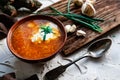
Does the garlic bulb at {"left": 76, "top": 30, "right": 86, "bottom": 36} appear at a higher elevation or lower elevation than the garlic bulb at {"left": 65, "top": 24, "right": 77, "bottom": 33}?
lower

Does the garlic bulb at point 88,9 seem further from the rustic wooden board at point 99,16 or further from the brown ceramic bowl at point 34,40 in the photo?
the brown ceramic bowl at point 34,40

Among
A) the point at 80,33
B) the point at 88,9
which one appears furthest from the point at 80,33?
the point at 88,9

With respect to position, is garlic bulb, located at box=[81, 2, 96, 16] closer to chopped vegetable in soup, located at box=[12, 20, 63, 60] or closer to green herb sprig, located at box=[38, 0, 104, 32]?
green herb sprig, located at box=[38, 0, 104, 32]

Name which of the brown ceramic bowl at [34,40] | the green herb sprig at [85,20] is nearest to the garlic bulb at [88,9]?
the green herb sprig at [85,20]

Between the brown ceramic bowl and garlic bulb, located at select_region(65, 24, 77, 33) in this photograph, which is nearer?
the brown ceramic bowl

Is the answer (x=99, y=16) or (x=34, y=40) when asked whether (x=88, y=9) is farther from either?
(x=34, y=40)

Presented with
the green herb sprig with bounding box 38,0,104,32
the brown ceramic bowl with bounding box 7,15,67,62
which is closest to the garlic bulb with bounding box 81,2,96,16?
the green herb sprig with bounding box 38,0,104,32

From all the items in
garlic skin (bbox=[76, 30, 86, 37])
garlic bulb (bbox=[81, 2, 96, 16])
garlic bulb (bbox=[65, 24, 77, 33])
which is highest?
garlic bulb (bbox=[81, 2, 96, 16])
